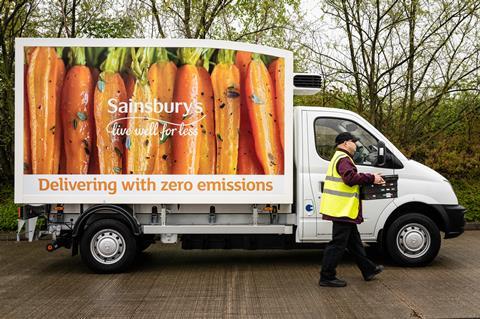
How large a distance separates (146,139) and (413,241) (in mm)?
3758

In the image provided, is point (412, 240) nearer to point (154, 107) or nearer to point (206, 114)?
point (206, 114)

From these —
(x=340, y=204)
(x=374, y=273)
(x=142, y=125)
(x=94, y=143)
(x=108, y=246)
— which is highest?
(x=142, y=125)

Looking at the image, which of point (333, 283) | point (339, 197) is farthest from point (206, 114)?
point (333, 283)

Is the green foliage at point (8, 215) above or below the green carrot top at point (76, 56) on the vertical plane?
below

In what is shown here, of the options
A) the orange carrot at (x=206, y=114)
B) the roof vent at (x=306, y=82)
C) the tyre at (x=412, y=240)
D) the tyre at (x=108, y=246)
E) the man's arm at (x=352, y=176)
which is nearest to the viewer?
the man's arm at (x=352, y=176)

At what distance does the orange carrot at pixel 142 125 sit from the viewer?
7.68 meters

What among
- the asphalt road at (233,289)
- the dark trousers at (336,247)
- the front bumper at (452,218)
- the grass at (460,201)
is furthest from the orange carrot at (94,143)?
the grass at (460,201)

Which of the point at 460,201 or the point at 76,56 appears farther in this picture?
the point at 460,201

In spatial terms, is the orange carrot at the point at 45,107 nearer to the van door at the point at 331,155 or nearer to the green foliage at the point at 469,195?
the van door at the point at 331,155

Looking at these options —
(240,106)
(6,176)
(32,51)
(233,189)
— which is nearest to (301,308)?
(233,189)

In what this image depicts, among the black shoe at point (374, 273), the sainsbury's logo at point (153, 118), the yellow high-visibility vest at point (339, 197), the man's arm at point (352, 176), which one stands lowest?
the black shoe at point (374, 273)

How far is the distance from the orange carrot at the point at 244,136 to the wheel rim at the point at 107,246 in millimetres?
1807

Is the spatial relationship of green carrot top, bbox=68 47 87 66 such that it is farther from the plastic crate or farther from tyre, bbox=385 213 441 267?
tyre, bbox=385 213 441 267

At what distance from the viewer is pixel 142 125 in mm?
7691
